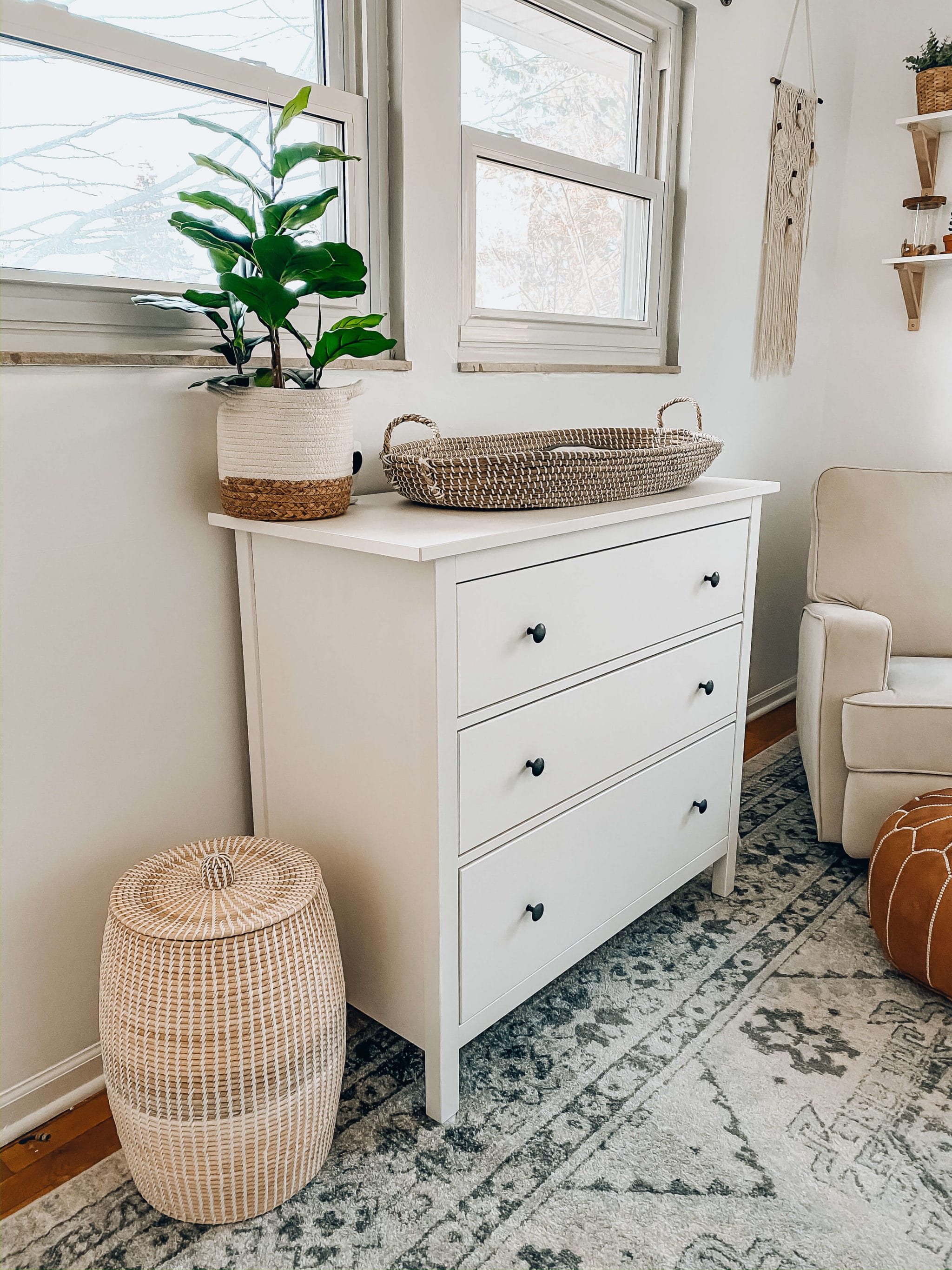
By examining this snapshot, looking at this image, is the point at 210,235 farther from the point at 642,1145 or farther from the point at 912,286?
the point at 912,286

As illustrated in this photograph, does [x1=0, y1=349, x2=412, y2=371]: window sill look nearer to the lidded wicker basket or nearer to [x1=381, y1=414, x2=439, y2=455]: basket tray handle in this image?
[x1=381, y1=414, x2=439, y2=455]: basket tray handle

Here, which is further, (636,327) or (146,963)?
(636,327)

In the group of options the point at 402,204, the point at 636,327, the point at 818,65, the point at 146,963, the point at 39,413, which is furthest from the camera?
the point at 818,65

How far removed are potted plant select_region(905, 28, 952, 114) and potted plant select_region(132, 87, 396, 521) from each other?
2.13m

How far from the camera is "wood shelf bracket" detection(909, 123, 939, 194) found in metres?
2.72

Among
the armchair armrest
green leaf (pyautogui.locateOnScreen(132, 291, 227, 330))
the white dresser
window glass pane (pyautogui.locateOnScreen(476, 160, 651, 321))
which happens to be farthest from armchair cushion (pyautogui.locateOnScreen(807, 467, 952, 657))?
green leaf (pyautogui.locateOnScreen(132, 291, 227, 330))

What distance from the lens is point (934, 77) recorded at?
2.65m

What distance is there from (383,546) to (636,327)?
4.75 ft

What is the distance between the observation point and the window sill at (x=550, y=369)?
1.93 metres

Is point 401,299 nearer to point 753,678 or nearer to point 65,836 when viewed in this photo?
point 65,836

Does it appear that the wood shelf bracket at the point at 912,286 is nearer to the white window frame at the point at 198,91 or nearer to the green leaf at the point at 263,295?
the white window frame at the point at 198,91

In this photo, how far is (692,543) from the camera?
1.77m

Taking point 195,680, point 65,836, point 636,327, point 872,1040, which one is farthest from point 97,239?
point 872,1040

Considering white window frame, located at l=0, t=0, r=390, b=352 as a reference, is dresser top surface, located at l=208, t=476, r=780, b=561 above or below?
below
